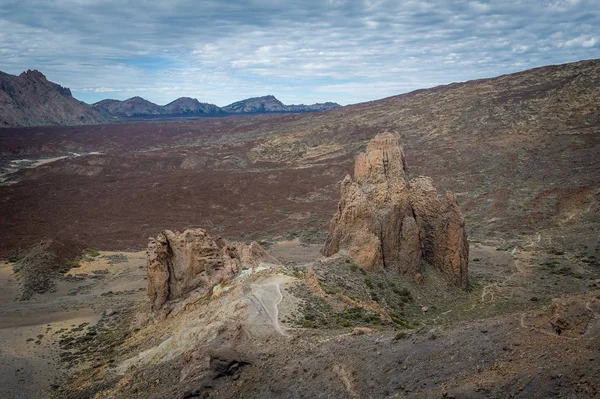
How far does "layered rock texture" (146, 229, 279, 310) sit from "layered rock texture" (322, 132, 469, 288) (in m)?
6.80

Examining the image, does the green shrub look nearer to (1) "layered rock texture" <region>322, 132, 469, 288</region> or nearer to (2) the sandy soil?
(2) the sandy soil

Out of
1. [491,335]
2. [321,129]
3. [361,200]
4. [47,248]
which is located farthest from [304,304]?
[321,129]

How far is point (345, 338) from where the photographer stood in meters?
17.0

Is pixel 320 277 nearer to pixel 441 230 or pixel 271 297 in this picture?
pixel 271 297

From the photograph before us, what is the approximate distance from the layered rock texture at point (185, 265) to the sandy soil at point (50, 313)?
21.4 feet

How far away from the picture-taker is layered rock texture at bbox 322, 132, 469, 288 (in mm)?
28906

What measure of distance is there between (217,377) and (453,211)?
19851mm

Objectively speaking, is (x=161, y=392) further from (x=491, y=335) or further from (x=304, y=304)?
(x=491, y=335)

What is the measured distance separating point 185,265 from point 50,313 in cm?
1170

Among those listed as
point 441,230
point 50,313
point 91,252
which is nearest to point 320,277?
point 441,230

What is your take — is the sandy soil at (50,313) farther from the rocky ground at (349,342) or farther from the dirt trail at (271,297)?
the dirt trail at (271,297)

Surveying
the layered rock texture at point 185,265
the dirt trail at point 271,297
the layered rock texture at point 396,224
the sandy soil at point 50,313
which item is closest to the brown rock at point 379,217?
the layered rock texture at point 396,224

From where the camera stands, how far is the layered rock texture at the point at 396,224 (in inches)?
1138

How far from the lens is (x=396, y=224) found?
29688 millimetres
